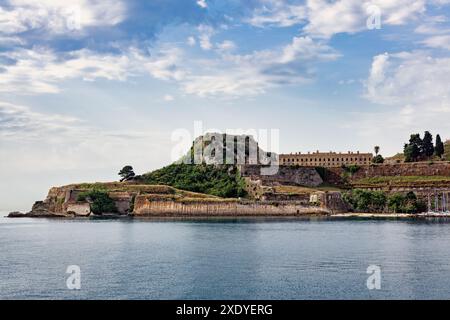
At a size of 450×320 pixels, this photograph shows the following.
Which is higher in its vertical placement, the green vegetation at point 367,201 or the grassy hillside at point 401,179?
the grassy hillside at point 401,179

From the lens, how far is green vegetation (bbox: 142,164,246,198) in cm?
7762

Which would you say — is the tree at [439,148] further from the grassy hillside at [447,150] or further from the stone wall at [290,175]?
the stone wall at [290,175]

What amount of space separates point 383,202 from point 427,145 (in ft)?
59.8

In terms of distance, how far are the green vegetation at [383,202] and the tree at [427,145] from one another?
15.8 m

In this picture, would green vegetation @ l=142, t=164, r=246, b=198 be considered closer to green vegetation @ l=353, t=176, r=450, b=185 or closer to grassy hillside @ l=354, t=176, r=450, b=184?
green vegetation @ l=353, t=176, r=450, b=185

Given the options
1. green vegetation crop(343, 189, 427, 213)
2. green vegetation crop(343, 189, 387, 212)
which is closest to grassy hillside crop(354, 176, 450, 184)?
green vegetation crop(343, 189, 427, 213)

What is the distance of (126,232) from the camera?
48625 millimetres

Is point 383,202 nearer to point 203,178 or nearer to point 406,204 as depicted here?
point 406,204

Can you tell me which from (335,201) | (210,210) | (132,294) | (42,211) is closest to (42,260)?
(132,294)

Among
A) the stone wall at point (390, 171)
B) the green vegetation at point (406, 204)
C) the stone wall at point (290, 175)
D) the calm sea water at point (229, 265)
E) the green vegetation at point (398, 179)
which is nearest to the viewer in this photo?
the calm sea water at point (229, 265)

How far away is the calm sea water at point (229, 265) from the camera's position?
21609 mm

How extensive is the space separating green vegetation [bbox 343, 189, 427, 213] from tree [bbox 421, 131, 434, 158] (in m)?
15.8

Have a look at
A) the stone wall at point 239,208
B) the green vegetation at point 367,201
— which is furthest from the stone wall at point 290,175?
the green vegetation at point 367,201

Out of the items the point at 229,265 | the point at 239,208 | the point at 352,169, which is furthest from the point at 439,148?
the point at 229,265
